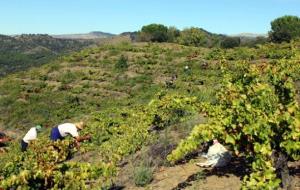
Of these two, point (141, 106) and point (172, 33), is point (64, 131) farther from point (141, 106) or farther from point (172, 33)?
point (172, 33)

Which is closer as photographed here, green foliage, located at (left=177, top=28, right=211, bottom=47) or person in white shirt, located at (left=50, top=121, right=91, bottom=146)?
person in white shirt, located at (left=50, top=121, right=91, bottom=146)

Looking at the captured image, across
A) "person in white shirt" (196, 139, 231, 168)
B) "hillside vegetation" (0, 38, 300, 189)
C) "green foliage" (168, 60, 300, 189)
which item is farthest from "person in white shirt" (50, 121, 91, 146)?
"green foliage" (168, 60, 300, 189)

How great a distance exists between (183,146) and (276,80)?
2076mm

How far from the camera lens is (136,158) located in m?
13.9

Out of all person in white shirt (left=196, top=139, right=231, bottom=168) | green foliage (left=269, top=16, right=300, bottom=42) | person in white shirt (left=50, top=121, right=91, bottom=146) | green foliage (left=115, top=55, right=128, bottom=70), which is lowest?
green foliage (left=115, top=55, right=128, bottom=70)

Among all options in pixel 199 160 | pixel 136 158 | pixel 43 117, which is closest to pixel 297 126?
pixel 199 160

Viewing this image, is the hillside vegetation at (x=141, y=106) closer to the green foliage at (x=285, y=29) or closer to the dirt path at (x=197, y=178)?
the dirt path at (x=197, y=178)

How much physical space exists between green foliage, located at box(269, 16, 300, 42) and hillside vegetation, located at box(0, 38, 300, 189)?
13118 mm

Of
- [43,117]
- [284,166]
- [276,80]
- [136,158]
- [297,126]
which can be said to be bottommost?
[43,117]

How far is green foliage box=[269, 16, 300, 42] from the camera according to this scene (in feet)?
186

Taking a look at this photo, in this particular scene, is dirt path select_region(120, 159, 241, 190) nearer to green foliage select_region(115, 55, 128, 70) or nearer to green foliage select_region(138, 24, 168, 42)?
green foliage select_region(115, 55, 128, 70)

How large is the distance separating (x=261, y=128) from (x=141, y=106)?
672 inches

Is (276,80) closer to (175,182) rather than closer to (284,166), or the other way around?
(284,166)

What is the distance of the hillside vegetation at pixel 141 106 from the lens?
8773 millimetres
